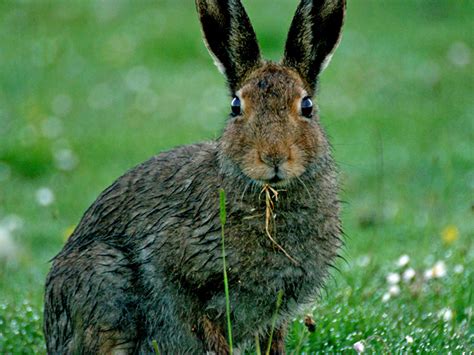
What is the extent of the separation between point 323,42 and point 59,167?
23.6ft

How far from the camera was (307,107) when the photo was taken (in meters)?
5.75

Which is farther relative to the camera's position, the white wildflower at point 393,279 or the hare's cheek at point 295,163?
the white wildflower at point 393,279

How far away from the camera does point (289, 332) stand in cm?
652

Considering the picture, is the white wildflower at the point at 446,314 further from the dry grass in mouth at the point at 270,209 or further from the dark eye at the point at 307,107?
the dark eye at the point at 307,107

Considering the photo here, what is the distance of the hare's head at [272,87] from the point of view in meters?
5.41

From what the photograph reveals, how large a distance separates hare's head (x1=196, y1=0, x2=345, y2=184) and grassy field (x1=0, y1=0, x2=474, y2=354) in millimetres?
1078


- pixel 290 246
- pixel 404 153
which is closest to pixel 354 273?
pixel 290 246

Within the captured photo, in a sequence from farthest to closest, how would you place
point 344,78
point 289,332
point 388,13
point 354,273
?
point 388,13, point 344,78, point 354,273, point 289,332

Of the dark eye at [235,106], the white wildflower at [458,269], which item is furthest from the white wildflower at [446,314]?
the dark eye at [235,106]

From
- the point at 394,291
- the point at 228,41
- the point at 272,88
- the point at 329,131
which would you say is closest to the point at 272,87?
the point at 272,88

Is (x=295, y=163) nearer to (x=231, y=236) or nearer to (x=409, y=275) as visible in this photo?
(x=231, y=236)

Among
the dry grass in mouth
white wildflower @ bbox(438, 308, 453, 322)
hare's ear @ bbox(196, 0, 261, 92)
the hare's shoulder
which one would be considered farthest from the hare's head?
white wildflower @ bbox(438, 308, 453, 322)

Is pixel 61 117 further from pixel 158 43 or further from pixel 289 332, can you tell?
pixel 289 332

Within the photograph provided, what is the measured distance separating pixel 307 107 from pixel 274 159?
55 cm
